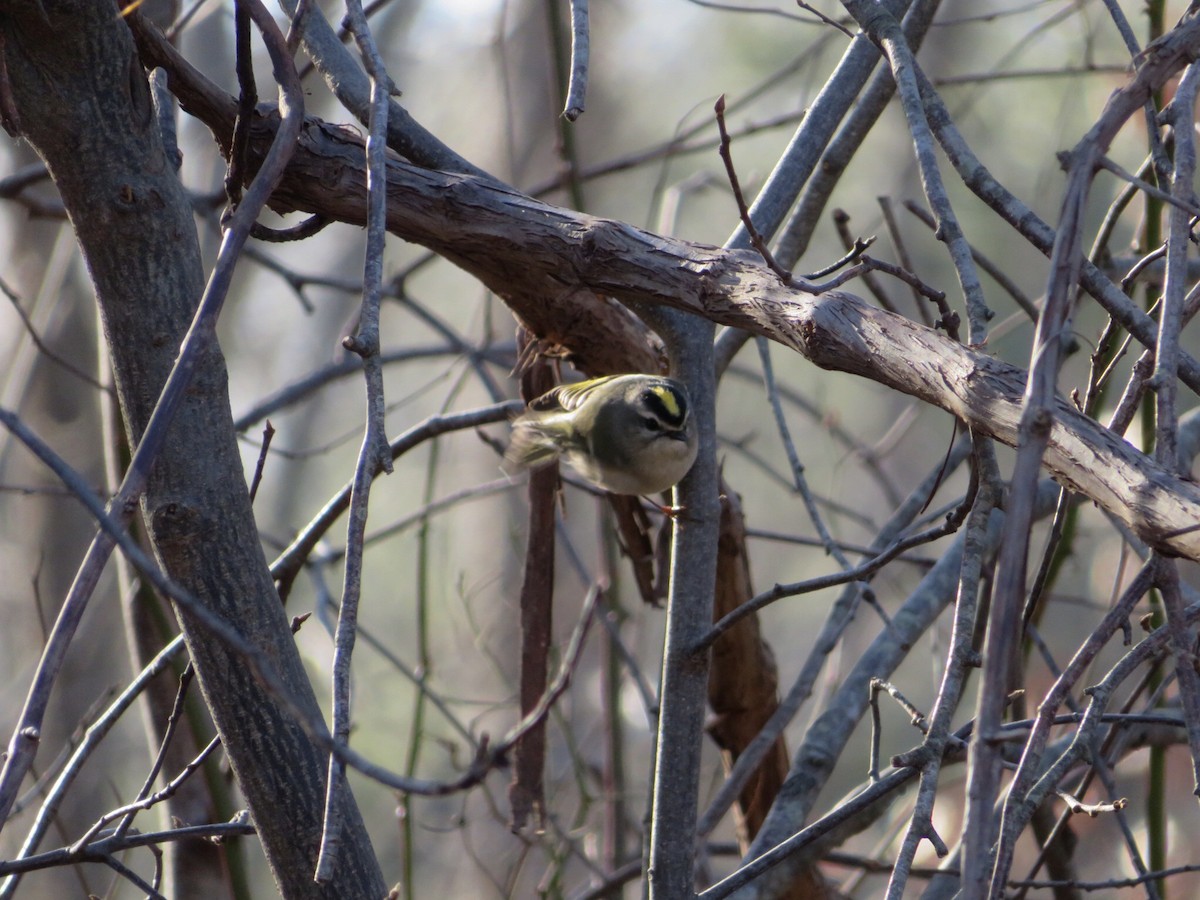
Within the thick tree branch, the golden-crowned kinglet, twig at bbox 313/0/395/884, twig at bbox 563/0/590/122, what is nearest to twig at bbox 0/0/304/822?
twig at bbox 313/0/395/884

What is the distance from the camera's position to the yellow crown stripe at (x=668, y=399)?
238cm

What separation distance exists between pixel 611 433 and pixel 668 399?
34 centimetres

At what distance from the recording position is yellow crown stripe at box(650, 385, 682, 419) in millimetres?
2380

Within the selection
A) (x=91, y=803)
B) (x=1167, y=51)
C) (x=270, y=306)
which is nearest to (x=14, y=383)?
(x=91, y=803)

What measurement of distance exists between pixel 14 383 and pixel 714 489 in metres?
4.24

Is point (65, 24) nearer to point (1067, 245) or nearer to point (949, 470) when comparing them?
point (1067, 245)

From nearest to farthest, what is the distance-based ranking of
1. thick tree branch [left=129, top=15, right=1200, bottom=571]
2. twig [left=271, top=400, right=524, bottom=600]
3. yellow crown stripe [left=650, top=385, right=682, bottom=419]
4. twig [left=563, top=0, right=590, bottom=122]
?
thick tree branch [left=129, top=15, right=1200, bottom=571] → twig [left=563, top=0, right=590, bottom=122] → twig [left=271, top=400, right=524, bottom=600] → yellow crown stripe [left=650, top=385, right=682, bottom=419]

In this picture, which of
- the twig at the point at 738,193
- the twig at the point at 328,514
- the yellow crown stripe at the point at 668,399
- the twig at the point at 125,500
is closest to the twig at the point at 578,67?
the twig at the point at 738,193

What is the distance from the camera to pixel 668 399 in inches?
98.1

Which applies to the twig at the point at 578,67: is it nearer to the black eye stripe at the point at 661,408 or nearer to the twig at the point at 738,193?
the twig at the point at 738,193

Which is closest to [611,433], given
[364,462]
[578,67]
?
[578,67]

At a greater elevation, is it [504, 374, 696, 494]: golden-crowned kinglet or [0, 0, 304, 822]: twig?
[504, 374, 696, 494]: golden-crowned kinglet

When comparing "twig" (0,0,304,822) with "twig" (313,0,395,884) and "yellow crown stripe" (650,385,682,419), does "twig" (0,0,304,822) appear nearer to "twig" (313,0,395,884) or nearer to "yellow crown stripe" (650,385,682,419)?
"twig" (313,0,395,884)

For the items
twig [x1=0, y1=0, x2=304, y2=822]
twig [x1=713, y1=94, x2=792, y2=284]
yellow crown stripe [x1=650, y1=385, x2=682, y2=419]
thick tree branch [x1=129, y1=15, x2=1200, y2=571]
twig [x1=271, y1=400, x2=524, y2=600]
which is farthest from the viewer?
yellow crown stripe [x1=650, y1=385, x2=682, y2=419]
